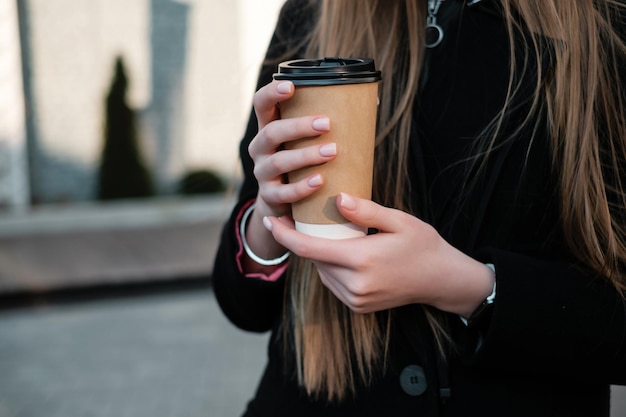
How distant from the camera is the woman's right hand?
0.95 metres

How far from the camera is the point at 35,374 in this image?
4.02 metres

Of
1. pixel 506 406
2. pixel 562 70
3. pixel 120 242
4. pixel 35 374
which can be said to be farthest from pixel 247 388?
pixel 562 70

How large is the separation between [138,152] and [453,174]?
4.93m

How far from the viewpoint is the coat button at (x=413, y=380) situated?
1186 millimetres

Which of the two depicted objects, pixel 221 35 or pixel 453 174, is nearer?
pixel 453 174

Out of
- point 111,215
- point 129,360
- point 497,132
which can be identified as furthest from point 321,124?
point 111,215

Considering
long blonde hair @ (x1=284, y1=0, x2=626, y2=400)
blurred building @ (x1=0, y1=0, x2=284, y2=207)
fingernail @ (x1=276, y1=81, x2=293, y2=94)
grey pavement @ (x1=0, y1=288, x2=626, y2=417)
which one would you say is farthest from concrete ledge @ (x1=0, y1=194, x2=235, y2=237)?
fingernail @ (x1=276, y1=81, x2=293, y2=94)

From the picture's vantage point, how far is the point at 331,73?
0.94 meters

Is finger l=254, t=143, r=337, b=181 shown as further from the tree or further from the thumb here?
the tree

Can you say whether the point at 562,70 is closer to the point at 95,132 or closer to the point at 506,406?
the point at 506,406

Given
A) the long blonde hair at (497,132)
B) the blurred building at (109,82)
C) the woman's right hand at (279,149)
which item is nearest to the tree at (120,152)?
the blurred building at (109,82)

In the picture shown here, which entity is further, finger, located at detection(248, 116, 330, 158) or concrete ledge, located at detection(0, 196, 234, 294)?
concrete ledge, located at detection(0, 196, 234, 294)

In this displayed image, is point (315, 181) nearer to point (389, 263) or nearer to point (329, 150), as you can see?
point (329, 150)

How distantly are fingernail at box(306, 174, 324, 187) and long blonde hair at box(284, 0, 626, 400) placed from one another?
29 cm
